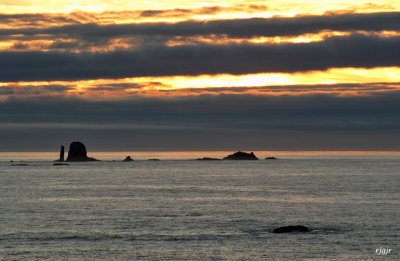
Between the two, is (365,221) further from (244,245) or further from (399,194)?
(399,194)

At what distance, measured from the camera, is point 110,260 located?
55781 millimetres

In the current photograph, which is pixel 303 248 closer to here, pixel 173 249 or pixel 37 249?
pixel 173 249

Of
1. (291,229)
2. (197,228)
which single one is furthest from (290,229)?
(197,228)

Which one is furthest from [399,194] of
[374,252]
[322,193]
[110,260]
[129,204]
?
[110,260]

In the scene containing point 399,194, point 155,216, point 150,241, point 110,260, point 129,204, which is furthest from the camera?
point 399,194

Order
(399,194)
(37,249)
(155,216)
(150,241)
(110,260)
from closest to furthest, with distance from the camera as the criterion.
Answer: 1. (110,260)
2. (37,249)
3. (150,241)
4. (155,216)
5. (399,194)

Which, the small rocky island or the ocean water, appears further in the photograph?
the small rocky island

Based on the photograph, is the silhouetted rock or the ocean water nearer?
the ocean water

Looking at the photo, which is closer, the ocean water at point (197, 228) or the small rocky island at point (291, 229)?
the ocean water at point (197, 228)

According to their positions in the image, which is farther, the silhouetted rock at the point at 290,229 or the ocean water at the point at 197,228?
the silhouetted rock at the point at 290,229

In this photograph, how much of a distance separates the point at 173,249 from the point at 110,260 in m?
7.30

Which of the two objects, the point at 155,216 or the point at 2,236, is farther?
the point at 155,216

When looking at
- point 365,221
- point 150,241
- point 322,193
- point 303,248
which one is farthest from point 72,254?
point 322,193

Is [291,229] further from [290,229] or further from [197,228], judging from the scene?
[197,228]
